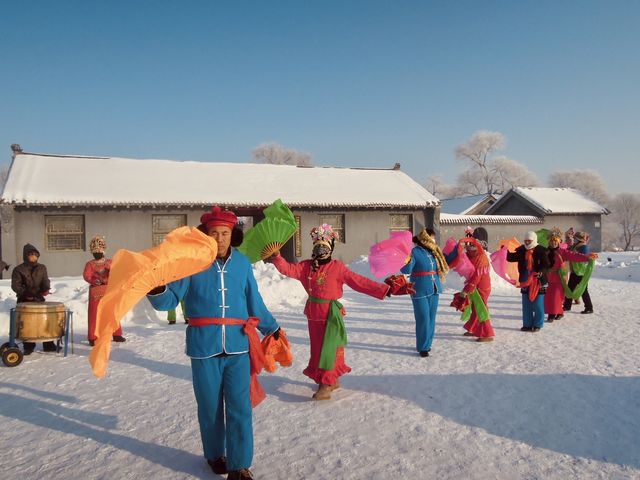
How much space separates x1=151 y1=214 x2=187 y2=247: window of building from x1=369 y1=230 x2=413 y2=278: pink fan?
12.0 m

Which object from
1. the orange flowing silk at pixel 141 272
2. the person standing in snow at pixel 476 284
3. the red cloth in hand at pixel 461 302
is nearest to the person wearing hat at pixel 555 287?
the person standing in snow at pixel 476 284

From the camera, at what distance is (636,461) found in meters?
3.56

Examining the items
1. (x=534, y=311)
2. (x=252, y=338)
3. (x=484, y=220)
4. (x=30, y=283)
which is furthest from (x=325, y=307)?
(x=484, y=220)

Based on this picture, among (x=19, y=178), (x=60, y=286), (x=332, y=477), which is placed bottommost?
(x=332, y=477)

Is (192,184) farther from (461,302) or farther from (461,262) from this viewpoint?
(461,302)

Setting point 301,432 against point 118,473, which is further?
point 301,432

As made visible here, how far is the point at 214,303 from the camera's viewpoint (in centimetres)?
346

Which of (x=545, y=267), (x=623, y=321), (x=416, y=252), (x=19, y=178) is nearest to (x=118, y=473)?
(x=416, y=252)

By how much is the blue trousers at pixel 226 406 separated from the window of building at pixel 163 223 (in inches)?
566

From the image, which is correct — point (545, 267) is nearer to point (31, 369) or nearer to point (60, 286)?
point (31, 369)

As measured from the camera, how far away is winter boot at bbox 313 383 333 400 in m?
5.05

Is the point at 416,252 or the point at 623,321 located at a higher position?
the point at 416,252

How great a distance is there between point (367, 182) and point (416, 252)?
15491mm

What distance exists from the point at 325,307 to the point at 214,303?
6.52 ft
